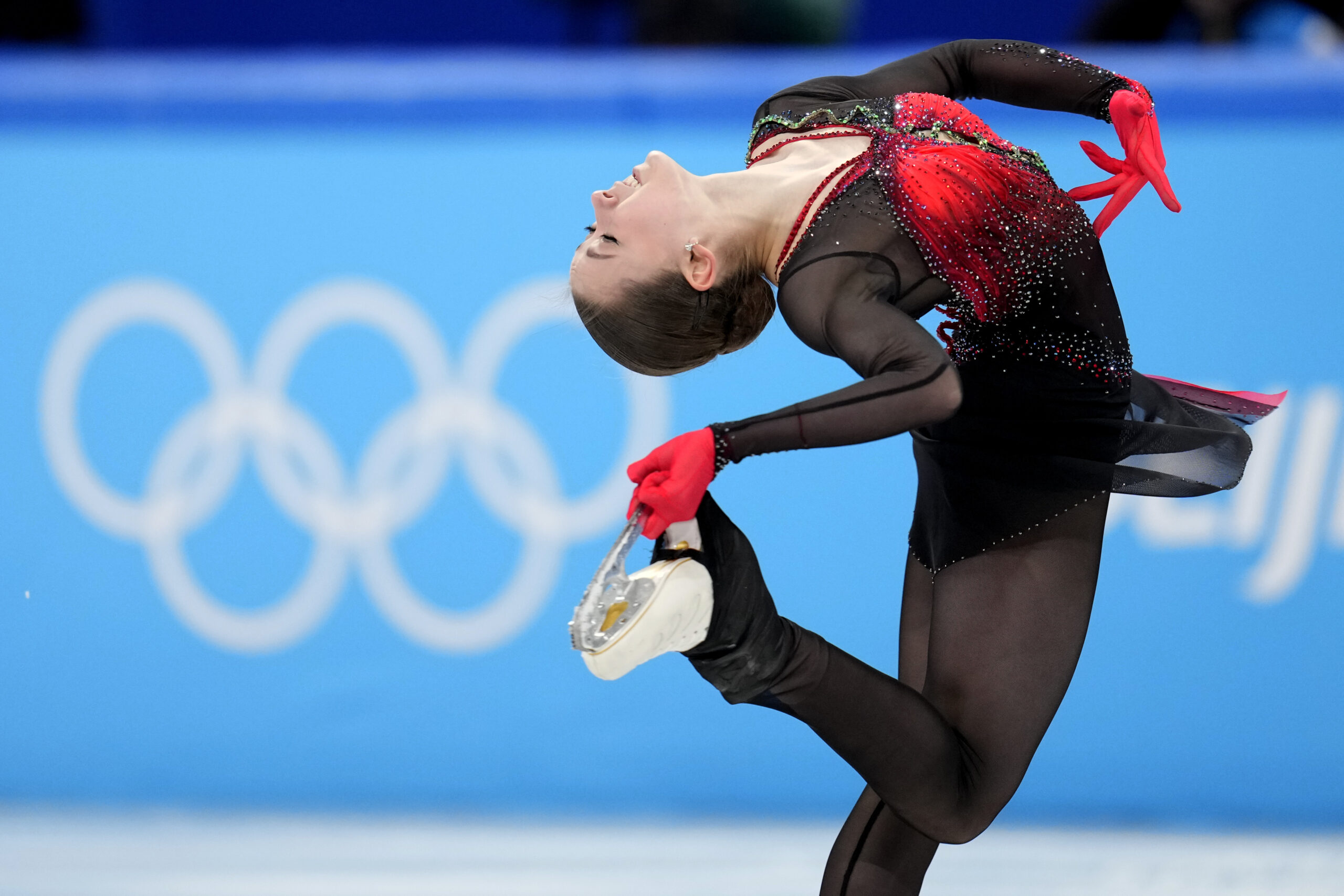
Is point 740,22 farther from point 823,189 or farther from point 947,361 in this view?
point 947,361

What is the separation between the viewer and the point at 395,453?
3.14 m

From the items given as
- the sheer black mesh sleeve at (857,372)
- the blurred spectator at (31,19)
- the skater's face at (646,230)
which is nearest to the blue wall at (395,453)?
the blurred spectator at (31,19)

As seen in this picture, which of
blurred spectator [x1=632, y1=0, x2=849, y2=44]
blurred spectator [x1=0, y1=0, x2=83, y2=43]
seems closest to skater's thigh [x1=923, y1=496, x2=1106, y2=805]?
blurred spectator [x1=632, y1=0, x2=849, y2=44]

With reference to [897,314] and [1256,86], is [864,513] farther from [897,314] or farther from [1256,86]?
[897,314]

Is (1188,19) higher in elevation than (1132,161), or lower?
higher

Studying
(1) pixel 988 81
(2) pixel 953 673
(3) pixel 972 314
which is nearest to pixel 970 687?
(2) pixel 953 673

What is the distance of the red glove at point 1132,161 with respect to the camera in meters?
1.94

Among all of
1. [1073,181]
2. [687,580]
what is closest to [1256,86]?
[1073,181]

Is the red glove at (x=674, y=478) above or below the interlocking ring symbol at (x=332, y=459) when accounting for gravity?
below

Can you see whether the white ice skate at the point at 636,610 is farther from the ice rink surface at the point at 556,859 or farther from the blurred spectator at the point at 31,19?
the blurred spectator at the point at 31,19

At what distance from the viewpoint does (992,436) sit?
191 cm

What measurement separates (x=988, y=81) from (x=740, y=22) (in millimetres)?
1906

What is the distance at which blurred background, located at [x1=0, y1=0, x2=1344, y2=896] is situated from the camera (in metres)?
3.08

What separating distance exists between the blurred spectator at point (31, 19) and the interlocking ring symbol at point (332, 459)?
126cm
